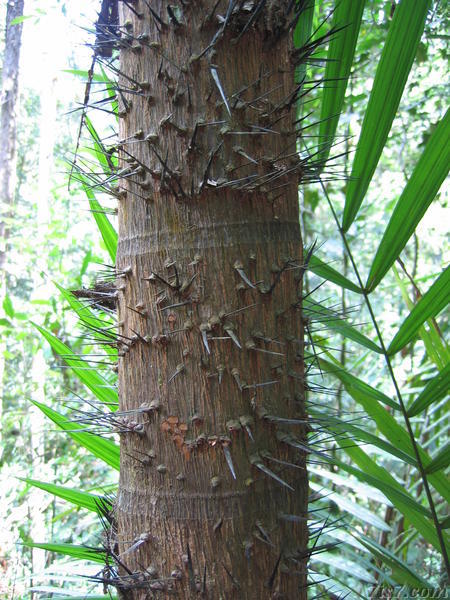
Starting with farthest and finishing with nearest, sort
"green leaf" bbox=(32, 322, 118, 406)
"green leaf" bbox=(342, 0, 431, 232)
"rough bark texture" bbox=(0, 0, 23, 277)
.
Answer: "rough bark texture" bbox=(0, 0, 23, 277)
"green leaf" bbox=(32, 322, 118, 406)
"green leaf" bbox=(342, 0, 431, 232)

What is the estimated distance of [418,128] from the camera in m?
3.18

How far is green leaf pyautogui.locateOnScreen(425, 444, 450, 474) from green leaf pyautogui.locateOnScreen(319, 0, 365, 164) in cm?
62

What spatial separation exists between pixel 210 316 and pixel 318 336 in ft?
2.66

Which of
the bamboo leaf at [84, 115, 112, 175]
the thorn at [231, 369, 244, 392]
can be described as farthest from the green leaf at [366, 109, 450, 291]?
the bamboo leaf at [84, 115, 112, 175]

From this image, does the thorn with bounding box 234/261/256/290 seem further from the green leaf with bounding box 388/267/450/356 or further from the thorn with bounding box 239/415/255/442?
the green leaf with bounding box 388/267/450/356

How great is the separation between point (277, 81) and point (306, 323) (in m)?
0.42

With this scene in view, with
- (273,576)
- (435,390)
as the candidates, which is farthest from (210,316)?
(435,390)

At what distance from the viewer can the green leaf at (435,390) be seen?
99cm

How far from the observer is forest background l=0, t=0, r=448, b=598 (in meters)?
1.37

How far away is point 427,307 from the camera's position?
101 centimetres

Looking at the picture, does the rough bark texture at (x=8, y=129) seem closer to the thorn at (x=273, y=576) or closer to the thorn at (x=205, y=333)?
the thorn at (x=205, y=333)

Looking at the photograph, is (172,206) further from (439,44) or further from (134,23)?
(439,44)

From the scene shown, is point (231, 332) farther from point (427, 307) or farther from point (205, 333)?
point (427, 307)

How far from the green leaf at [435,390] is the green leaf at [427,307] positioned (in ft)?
0.34
